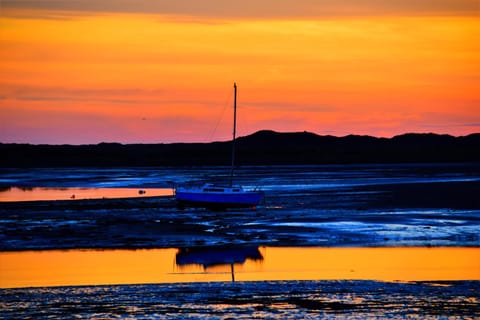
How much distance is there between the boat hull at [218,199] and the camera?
4978 cm

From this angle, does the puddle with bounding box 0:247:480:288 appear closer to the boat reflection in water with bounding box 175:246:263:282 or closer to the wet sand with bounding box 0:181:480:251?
the boat reflection in water with bounding box 175:246:263:282

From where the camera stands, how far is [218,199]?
165ft

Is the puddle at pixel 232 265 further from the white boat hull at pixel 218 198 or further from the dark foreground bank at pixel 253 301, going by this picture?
the white boat hull at pixel 218 198

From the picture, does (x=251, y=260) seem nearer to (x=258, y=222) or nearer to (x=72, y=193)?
(x=258, y=222)

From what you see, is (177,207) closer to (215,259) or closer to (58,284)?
(215,259)

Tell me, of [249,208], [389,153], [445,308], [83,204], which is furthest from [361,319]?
[389,153]

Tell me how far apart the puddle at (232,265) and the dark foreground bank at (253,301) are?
182 centimetres

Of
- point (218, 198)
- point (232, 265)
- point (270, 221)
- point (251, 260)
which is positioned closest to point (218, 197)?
point (218, 198)

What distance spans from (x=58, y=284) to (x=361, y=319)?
929 centimetres

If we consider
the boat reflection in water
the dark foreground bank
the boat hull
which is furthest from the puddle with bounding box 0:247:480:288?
the boat hull

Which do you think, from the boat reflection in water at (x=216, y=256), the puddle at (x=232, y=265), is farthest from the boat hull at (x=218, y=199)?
the puddle at (x=232, y=265)

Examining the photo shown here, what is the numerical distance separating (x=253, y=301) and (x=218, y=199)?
29074 mm

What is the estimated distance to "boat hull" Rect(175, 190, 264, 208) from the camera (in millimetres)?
49781

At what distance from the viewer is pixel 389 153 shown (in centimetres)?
16175
